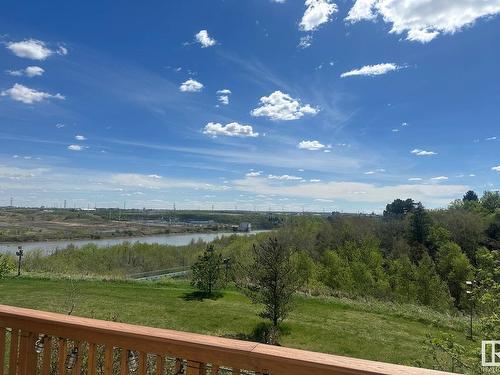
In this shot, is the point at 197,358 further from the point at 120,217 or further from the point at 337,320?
the point at 120,217

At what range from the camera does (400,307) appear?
18.4m

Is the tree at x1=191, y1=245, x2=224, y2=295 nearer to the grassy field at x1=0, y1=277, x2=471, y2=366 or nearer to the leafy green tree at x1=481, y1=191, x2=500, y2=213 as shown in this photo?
the grassy field at x1=0, y1=277, x2=471, y2=366

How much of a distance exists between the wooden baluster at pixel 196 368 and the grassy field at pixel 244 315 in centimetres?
1023

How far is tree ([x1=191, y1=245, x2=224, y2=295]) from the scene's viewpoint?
1800cm

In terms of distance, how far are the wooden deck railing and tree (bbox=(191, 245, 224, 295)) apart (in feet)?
52.6

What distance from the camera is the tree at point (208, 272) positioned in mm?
18000

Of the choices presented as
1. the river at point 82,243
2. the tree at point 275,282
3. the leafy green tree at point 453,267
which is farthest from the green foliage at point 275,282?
the river at point 82,243

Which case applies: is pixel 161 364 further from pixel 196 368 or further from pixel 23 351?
pixel 23 351

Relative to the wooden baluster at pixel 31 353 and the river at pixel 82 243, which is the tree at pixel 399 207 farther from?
the wooden baluster at pixel 31 353

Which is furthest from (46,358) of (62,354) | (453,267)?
(453,267)

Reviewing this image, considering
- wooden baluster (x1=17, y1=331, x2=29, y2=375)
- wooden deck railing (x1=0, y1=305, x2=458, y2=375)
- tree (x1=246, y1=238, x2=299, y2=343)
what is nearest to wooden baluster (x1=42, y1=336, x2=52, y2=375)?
wooden deck railing (x1=0, y1=305, x2=458, y2=375)

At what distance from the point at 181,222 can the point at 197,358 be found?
10200 cm

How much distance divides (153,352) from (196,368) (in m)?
0.21

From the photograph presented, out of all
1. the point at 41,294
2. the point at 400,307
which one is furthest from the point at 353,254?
the point at 41,294
